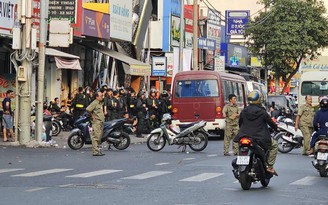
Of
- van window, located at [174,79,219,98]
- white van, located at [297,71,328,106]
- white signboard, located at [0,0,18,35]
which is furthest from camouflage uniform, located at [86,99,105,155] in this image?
white van, located at [297,71,328,106]

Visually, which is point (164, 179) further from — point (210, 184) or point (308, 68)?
point (308, 68)

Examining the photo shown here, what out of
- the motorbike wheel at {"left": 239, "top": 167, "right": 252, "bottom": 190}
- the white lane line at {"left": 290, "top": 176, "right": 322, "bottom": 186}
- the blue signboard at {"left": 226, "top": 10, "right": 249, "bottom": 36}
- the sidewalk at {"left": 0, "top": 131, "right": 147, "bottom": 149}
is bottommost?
the sidewalk at {"left": 0, "top": 131, "right": 147, "bottom": 149}

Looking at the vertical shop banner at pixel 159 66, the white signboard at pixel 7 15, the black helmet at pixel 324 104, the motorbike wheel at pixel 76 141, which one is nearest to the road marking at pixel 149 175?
the black helmet at pixel 324 104

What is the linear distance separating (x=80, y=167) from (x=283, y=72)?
5130cm

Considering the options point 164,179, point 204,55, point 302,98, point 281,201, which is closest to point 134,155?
point 164,179

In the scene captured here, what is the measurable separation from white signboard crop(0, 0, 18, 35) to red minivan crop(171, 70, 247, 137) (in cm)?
749

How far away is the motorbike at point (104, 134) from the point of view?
2459 cm

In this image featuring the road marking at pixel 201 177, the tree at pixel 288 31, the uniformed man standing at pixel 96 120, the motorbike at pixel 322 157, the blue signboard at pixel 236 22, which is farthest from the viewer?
the blue signboard at pixel 236 22

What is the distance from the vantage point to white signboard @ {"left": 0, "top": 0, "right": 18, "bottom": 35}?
27953 millimetres

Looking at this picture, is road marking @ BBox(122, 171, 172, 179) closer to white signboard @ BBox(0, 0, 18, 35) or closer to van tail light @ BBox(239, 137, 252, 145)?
van tail light @ BBox(239, 137, 252, 145)

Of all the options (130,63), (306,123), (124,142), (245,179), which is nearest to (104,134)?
(124,142)

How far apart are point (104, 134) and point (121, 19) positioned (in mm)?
16281

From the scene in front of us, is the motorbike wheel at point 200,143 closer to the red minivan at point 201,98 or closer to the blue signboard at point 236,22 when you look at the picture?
the red minivan at point 201,98

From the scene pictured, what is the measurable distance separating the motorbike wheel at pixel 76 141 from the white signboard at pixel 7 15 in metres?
5.09
